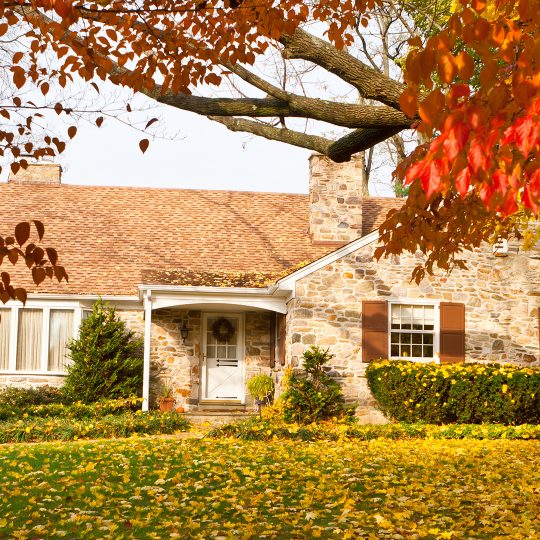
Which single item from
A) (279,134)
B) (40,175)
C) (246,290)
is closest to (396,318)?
(246,290)

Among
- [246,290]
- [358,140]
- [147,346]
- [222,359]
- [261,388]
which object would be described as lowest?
[261,388]

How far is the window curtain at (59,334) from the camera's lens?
56.5 ft

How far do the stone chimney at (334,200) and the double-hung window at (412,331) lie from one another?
269 centimetres

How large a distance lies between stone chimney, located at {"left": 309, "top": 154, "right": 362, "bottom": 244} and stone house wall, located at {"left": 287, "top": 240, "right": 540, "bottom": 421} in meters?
2.41

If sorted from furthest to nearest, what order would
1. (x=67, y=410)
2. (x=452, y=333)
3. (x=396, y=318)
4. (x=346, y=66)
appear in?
(x=396, y=318)
(x=452, y=333)
(x=67, y=410)
(x=346, y=66)

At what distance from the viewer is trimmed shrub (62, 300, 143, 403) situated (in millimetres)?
15969

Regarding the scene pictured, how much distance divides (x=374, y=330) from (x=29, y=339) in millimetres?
7261

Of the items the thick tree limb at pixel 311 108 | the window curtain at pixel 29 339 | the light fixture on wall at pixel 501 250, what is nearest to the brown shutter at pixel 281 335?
the light fixture on wall at pixel 501 250

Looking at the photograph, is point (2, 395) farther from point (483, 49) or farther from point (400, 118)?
point (483, 49)

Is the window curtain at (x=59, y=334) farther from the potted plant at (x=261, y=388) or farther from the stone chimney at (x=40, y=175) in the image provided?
the stone chimney at (x=40, y=175)

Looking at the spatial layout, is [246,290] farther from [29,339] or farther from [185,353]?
[29,339]

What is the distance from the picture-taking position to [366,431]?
42.1 feet

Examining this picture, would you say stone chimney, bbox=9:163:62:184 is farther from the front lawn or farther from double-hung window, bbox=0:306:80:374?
the front lawn

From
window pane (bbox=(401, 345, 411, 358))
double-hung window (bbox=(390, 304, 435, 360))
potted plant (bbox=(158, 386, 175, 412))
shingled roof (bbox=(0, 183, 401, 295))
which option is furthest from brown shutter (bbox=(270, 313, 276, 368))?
window pane (bbox=(401, 345, 411, 358))
